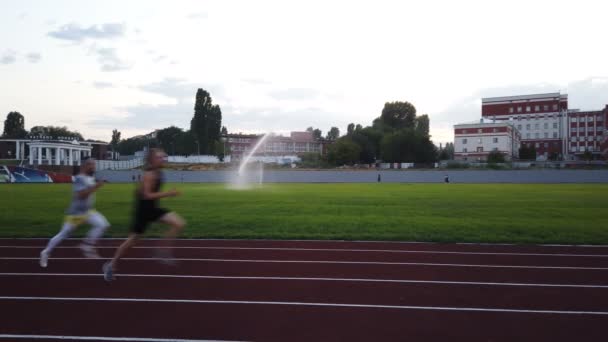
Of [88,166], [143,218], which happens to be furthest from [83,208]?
[143,218]

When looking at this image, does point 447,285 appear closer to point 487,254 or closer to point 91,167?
point 487,254

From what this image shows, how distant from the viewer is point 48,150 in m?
82.6

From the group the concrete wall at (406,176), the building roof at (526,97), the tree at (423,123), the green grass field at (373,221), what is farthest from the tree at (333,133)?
the green grass field at (373,221)

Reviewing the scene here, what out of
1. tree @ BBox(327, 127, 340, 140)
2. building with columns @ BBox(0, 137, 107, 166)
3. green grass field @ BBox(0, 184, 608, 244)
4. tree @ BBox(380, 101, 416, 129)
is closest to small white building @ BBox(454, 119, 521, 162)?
tree @ BBox(380, 101, 416, 129)

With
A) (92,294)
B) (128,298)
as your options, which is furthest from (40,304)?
(128,298)

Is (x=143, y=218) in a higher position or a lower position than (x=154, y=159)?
lower

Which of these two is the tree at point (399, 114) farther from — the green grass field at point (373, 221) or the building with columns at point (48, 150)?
the green grass field at point (373, 221)

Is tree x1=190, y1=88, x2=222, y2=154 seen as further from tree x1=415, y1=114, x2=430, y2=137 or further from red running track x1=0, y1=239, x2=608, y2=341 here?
red running track x1=0, y1=239, x2=608, y2=341

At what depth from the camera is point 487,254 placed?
32.2 ft

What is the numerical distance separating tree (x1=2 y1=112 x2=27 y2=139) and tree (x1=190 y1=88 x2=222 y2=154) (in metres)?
52.6

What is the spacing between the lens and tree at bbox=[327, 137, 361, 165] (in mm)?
80500

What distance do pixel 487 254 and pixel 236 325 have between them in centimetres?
650

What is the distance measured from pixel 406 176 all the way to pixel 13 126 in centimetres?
10478

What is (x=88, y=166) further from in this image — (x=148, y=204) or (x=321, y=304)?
(x=321, y=304)
